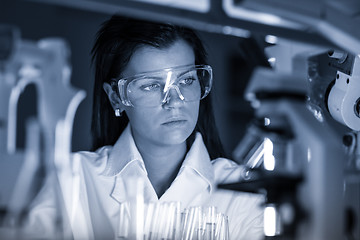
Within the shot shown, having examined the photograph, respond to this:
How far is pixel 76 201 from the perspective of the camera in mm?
1337

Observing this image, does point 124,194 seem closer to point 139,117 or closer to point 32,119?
point 139,117

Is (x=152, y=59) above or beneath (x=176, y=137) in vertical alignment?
above

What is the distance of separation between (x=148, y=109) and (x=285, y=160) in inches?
17.5

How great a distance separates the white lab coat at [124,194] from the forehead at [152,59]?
0.18 meters

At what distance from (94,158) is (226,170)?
0.43m

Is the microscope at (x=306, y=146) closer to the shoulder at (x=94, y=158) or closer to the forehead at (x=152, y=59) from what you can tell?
the forehead at (x=152, y=59)

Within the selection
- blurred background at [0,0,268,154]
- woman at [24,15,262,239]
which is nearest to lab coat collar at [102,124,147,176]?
woman at [24,15,262,239]

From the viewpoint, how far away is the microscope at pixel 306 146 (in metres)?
1.33

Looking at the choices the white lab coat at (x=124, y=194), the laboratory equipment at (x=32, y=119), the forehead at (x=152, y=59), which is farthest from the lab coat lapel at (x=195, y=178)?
the laboratory equipment at (x=32, y=119)

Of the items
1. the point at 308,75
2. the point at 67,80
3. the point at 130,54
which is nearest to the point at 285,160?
the point at 308,75

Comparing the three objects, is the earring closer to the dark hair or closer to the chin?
the dark hair

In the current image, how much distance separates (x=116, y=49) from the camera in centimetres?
144

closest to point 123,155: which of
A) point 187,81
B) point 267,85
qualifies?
point 187,81

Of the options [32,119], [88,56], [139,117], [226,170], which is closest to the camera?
[32,119]
